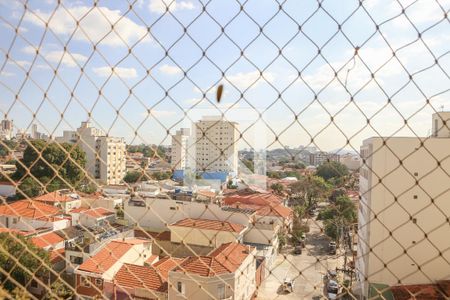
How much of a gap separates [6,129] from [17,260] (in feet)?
1.52

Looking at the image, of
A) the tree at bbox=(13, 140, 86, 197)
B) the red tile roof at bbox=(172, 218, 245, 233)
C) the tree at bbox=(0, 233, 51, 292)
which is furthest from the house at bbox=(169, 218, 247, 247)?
the tree at bbox=(13, 140, 86, 197)

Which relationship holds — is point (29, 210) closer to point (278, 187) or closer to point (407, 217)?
point (407, 217)

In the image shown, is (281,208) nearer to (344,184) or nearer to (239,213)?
(239,213)

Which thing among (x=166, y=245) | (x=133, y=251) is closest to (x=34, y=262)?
(x=133, y=251)

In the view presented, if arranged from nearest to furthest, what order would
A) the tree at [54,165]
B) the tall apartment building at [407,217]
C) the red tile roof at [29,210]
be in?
the tree at [54,165] < the red tile roof at [29,210] < the tall apartment building at [407,217]

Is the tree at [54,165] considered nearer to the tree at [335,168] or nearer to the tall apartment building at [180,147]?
the tall apartment building at [180,147]

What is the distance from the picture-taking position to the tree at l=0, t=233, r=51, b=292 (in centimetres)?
117

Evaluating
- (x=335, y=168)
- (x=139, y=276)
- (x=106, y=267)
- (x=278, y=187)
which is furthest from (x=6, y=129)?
(x=278, y=187)

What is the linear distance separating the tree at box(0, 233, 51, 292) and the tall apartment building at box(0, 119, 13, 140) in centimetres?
36

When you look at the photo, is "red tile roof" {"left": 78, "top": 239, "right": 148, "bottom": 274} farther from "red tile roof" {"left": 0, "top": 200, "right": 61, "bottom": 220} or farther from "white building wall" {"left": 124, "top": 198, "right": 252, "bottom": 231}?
"white building wall" {"left": 124, "top": 198, "right": 252, "bottom": 231}

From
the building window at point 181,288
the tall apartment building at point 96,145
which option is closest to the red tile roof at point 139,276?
the building window at point 181,288

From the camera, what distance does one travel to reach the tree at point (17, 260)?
3.84 feet

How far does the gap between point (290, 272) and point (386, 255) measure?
4789 mm

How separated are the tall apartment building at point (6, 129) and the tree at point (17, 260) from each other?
0.36 meters
